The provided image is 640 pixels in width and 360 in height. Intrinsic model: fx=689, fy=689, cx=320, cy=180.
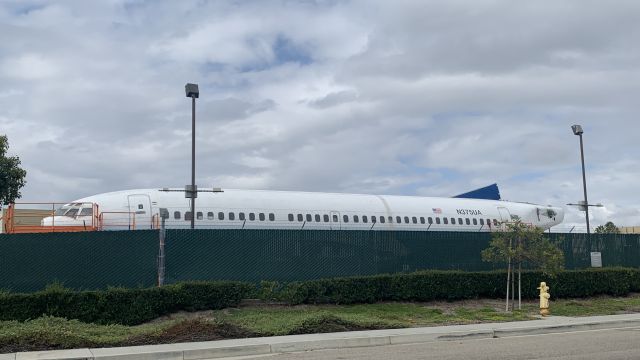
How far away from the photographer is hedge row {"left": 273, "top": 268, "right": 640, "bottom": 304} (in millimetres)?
20406

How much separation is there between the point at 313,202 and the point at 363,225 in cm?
271

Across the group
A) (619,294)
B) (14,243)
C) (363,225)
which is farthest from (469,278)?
(14,243)

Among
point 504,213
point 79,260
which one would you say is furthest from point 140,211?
point 504,213

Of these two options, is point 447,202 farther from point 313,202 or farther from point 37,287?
point 37,287

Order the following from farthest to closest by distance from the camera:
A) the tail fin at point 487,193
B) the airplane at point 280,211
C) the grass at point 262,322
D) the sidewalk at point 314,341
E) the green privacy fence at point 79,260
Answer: the tail fin at point 487,193, the airplane at point 280,211, the green privacy fence at point 79,260, the grass at point 262,322, the sidewalk at point 314,341

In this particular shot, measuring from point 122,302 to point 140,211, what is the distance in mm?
9888

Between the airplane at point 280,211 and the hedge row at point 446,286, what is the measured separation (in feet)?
7.65

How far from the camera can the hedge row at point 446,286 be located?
2041 centimetres

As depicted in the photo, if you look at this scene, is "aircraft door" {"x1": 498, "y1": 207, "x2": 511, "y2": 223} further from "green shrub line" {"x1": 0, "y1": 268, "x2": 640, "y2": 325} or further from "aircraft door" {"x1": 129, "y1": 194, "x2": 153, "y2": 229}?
"aircraft door" {"x1": 129, "y1": 194, "x2": 153, "y2": 229}

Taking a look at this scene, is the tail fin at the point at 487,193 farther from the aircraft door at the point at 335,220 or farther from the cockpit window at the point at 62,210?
the cockpit window at the point at 62,210

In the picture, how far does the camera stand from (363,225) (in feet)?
106

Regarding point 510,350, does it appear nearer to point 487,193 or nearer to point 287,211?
point 287,211

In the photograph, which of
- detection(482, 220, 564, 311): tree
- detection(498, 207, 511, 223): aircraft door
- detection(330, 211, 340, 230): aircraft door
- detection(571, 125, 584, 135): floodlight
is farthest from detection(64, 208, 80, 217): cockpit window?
detection(498, 207, 511, 223): aircraft door

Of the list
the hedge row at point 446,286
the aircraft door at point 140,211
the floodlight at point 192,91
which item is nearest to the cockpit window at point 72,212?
the aircraft door at point 140,211
